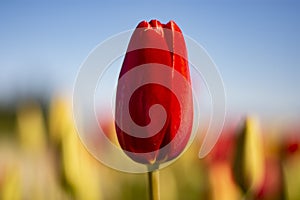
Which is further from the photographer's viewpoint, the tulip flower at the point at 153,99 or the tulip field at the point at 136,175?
the tulip field at the point at 136,175

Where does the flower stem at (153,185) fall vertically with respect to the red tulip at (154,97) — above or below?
below

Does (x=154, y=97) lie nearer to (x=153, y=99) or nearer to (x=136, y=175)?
(x=153, y=99)

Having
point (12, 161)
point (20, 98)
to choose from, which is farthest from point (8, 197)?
point (20, 98)

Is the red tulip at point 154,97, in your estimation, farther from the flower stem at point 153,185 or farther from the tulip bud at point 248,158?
the tulip bud at point 248,158

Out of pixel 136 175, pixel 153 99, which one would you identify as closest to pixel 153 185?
pixel 153 99

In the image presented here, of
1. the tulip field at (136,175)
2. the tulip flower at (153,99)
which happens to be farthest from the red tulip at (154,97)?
the tulip field at (136,175)

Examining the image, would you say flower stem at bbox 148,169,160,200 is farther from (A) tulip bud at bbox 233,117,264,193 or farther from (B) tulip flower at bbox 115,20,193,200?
(A) tulip bud at bbox 233,117,264,193

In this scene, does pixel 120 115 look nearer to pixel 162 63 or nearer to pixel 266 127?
pixel 162 63
